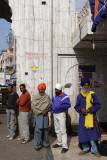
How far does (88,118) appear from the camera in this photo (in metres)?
5.32

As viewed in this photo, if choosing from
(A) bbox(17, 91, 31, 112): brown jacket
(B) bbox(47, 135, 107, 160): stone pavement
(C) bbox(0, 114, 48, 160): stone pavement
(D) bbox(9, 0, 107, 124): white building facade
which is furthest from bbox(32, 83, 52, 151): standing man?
(D) bbox(9, 0, 107, 124): white building facade

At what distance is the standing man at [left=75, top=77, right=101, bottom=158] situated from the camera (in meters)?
5.28

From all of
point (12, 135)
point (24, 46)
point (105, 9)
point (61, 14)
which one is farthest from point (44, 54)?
point (105, 9)

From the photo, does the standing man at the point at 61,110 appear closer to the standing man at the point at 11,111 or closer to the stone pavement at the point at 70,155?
the stone pavement at the point at 70,155

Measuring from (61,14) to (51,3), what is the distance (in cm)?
50

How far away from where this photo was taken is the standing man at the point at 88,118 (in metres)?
5.28

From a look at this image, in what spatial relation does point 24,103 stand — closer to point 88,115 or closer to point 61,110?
point 61,110

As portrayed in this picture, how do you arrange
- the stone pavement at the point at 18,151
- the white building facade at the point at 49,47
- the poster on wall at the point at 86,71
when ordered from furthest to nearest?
the poster on wall at the point at 86,71 → the white building facade at the point at 49,47 → the stone pavement at the point at 18,151

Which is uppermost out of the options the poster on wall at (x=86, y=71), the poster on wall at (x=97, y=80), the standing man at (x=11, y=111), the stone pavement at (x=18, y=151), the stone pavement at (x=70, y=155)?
the poster on wall at (x=86, y=71)

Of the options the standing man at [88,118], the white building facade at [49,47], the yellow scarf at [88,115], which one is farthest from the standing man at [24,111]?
the yellow scarf at [88,115]

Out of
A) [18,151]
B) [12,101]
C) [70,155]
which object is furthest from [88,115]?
[12,101]

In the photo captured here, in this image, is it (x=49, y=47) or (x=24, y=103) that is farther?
(x=49, y=47)

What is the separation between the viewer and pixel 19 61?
7.90 metres

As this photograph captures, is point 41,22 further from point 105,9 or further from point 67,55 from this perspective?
point 105,9
